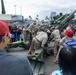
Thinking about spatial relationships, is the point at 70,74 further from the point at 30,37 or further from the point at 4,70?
the point at 30,37

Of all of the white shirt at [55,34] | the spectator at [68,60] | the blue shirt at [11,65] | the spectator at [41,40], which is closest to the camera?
the blue shirt at [11,65]

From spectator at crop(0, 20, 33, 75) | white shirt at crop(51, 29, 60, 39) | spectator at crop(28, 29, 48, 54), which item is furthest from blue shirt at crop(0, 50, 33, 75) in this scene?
white shirt at crop(51, 29, 60, 39)

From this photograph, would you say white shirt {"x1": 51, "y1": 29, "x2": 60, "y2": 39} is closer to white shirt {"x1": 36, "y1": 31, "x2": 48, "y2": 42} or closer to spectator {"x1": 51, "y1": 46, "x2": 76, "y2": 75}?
white shirt {"x1": 36, "y1": 31, "x2": 48, "y2": 42}

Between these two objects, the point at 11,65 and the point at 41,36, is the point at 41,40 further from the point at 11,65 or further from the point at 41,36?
the point at 11,65

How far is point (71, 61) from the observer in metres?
1.96

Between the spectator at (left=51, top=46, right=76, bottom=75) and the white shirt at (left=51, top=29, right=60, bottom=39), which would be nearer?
the spectator at (left=51, top=46, right=76, bottom=75)

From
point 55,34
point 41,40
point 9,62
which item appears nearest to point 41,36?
point 41,40

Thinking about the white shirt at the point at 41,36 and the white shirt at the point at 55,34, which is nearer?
the white shirt at the point at 41,36

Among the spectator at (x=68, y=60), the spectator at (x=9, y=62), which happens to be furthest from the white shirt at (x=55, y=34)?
the spectator at (x=9, y=62)

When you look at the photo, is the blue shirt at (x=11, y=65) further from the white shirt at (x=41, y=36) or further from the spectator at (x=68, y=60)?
the white shirt at (x=41, y=36)

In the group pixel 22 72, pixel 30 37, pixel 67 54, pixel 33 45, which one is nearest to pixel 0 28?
pixel 22 72

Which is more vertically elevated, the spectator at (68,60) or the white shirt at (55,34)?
the spectator at (68,60)

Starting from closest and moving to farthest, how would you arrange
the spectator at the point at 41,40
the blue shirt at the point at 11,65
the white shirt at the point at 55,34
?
Answer: the blue shirt at the point at 11,65 < the spectator at the point at 41,40 < the white shirt at the point at 55,34

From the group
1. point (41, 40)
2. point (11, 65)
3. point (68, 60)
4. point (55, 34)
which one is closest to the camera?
point (11, 65)
